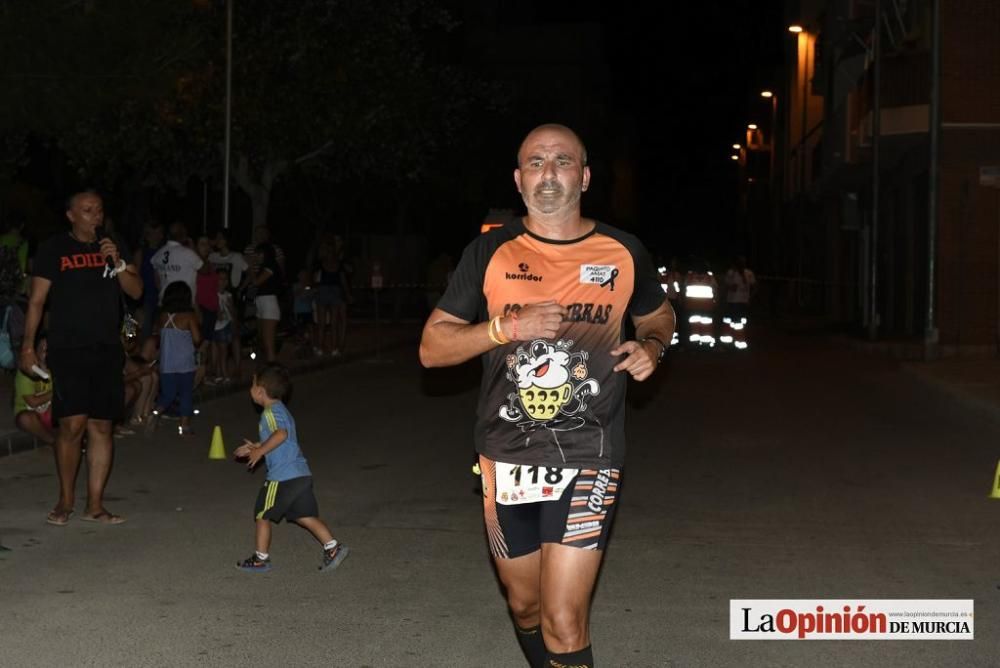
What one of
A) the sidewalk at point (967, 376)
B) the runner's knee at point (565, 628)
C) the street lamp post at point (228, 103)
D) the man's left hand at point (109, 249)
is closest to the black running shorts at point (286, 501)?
the man's left hand at point (109, 249)

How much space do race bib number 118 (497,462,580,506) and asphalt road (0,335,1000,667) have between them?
1.69m

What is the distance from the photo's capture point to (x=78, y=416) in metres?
9.43

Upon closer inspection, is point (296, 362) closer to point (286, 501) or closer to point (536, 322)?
point (286, 501)

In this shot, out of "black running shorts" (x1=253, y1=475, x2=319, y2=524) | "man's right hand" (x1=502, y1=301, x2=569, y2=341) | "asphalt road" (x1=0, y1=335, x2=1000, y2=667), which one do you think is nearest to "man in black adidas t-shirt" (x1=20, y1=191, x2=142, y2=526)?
"asphalt road" (x1=0, y1=335, x2=1000, y2=667)

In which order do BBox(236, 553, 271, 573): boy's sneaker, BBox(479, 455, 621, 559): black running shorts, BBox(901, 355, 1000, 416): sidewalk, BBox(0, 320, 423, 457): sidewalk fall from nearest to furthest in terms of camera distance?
BBox(479, 455, 621, 559): black running shorts
BBox(236, 553, 271, 573): boy's sneaker
BBox(0, 320, 423, 457): sidewalk
BBox(901, 355, 1000, 416): sidewalk

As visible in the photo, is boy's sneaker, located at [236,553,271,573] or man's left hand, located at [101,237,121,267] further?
man's left hand, located at [101,237,121,267]

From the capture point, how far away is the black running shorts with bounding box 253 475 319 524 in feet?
27.3

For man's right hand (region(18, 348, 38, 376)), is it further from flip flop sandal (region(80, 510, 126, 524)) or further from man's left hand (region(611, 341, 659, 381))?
man's left hand (region(611, 341, 659, 381))

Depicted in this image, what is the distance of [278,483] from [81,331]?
191cm

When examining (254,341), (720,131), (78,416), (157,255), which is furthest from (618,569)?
(720,131)

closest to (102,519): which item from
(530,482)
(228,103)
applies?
(530,482)

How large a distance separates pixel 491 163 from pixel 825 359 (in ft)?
95.4

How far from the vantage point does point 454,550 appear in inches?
351

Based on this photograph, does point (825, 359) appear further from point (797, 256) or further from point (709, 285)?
point (797, 256)
